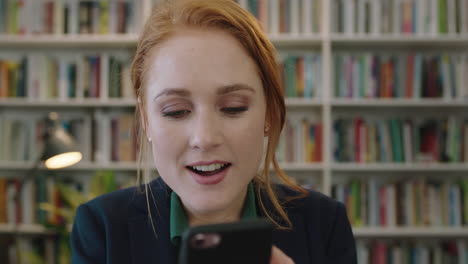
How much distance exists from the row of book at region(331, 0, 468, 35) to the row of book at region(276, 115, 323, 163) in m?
0.62

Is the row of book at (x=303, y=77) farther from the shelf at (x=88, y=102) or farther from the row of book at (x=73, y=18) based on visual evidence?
the row of book at (x=73, y=18)

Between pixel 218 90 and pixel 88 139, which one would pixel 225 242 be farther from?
pixel 88 139

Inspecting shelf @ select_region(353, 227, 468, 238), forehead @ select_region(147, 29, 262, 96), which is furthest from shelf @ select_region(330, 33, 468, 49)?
forehead @ select_region(147, 29, 262, 96)

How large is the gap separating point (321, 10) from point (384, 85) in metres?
0.59

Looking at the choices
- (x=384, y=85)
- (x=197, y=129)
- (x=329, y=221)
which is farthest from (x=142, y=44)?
(x=384, y=85)

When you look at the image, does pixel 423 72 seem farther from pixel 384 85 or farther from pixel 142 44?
pixel 142 44

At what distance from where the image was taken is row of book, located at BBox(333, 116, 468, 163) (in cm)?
255

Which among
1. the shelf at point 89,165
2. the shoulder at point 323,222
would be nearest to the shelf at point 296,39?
the shelf at point 89,165

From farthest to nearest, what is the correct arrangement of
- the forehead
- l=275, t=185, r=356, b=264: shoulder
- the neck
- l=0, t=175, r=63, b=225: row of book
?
l=0, t=175, r=63, b=225: row of book → l=275, t=185, r=356, b=264: shoulder → the neck → the forehead

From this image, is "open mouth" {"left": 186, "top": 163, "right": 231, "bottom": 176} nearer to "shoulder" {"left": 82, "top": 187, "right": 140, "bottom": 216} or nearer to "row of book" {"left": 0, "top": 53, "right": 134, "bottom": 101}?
"shoulder" {"left": 82, "top": 187, "right": 140, "bottom": 216}

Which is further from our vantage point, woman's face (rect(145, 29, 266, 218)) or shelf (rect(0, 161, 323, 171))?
shelf (rect(0, 161, 323, 171))

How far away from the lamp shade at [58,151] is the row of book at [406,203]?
4.91 ft

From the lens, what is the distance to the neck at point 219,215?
761 millimetres

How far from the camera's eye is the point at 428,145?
8.38ft
